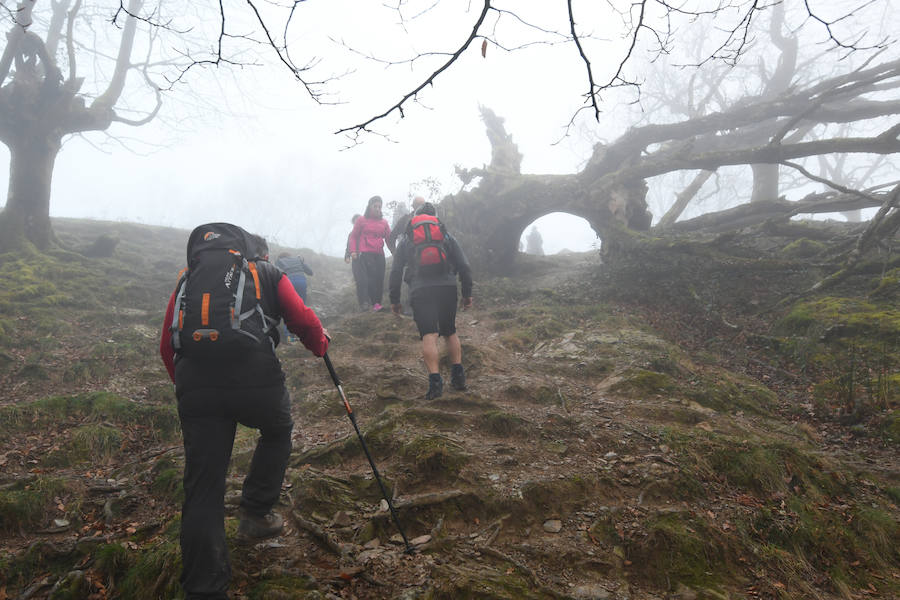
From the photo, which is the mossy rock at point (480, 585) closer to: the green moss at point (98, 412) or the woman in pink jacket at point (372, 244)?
the green moss at point (98, 412)

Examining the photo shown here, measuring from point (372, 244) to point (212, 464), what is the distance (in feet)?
26.3

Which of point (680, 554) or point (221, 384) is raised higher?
point (221, 384)

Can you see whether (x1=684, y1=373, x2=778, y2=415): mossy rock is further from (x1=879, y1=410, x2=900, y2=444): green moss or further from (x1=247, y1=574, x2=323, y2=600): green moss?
(x1=247, y1=574, x2=323, y2=600): green moss

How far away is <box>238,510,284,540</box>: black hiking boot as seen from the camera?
110 inches

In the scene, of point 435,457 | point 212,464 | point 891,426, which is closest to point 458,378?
point 435,457

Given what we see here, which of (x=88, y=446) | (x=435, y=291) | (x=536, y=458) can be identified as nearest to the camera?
(x=536, y=458)

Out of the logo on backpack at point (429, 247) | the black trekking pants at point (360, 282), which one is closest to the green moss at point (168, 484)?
the logo on backpack at point (429, 247)

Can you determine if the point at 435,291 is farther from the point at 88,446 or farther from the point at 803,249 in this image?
the point at 803,249

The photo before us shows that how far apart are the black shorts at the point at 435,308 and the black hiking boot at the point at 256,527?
274 cm

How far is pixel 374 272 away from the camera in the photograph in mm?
10336

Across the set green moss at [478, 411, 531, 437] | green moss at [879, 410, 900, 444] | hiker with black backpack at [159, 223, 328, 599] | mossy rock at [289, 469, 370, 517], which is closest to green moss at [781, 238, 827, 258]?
green moss at [879, 410, 900, 444]

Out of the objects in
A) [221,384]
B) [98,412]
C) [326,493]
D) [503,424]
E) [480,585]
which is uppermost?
[221,384]

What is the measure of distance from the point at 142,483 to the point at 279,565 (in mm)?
1978

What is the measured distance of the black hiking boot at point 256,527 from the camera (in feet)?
9.15
